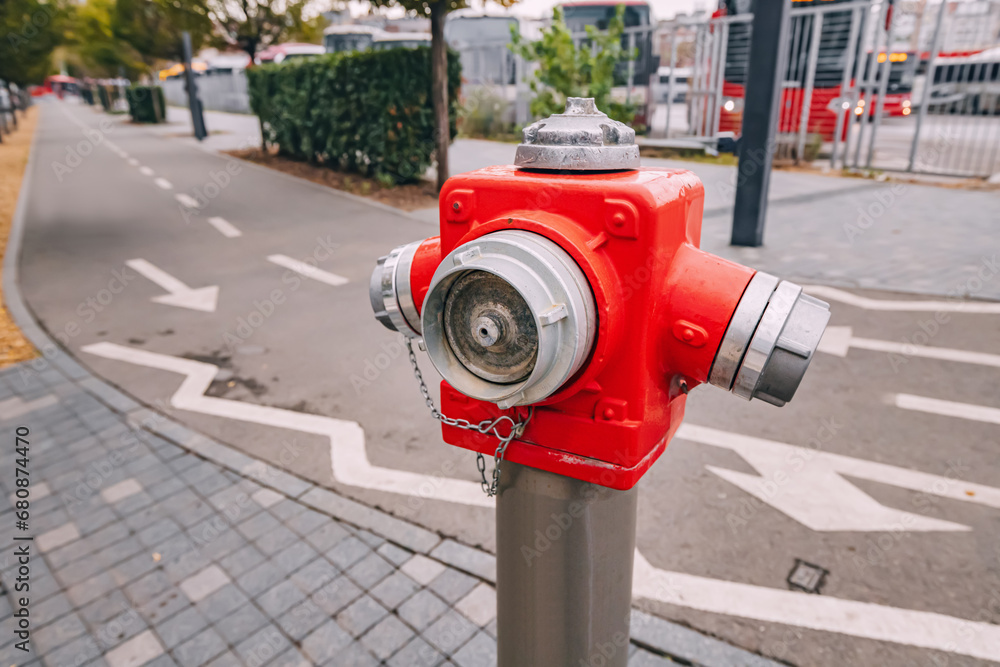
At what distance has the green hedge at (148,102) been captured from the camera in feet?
101

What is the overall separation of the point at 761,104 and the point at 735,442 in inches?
183

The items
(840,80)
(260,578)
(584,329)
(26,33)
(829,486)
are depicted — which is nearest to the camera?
(584,329)

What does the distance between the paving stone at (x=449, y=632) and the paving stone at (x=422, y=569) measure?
Answer: 0.79 ft

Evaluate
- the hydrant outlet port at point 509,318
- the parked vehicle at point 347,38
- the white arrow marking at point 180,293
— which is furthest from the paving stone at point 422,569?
the parked vehicle at point 347,38

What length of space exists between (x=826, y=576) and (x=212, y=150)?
20451 millimetres

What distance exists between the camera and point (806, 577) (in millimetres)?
2992

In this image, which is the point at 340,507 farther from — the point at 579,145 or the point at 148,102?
the point at 148,102

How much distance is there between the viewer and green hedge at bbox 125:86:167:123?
1217 inches

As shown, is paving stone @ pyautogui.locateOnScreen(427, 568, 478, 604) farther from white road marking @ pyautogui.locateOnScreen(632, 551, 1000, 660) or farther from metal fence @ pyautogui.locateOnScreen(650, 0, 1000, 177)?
metal fence @ pyautogui.locateOnScreen(650, 0, 1000, 177)

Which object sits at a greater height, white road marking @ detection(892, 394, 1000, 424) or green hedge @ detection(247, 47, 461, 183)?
green hedge @ detection(247, 47, 461, 183)

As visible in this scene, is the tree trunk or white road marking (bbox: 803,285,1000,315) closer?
white road marking (bbox: 803,285,1000,315)

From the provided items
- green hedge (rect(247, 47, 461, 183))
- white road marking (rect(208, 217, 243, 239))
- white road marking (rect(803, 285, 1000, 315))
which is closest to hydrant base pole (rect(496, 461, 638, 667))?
white road marking (rect(803, 285, 1000, 315))

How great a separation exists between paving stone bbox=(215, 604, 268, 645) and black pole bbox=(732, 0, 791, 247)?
22.3ft

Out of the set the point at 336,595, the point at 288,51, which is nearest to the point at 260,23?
the point at 288,51
